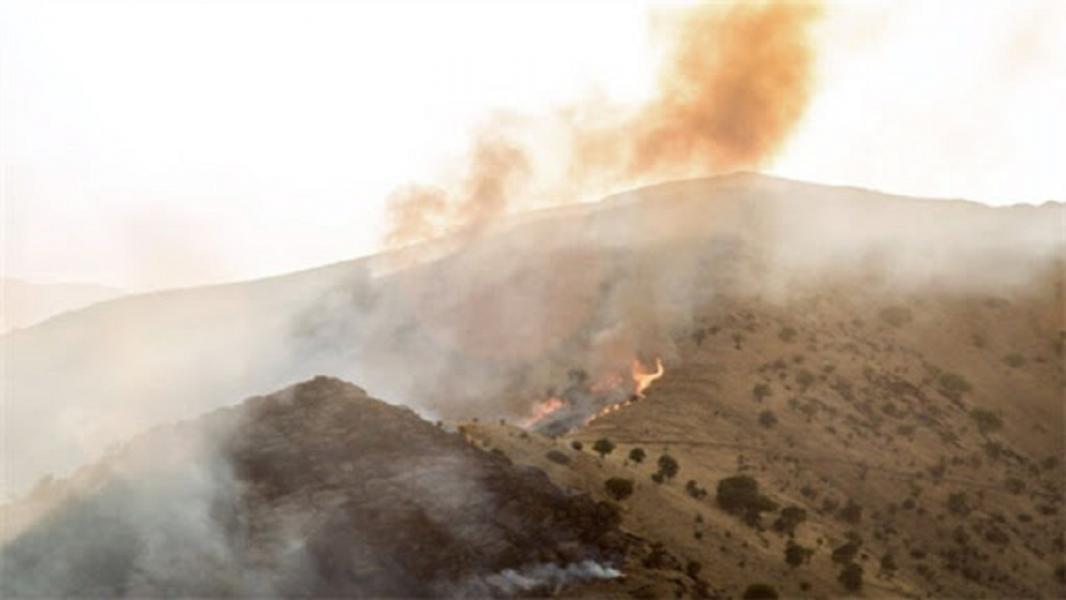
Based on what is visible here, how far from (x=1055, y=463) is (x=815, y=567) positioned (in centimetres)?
3658

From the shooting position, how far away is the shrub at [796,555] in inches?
2327

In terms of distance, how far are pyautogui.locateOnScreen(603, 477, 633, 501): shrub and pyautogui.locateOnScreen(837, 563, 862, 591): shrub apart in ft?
35.7

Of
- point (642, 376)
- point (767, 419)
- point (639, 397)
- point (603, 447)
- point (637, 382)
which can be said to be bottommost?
point (603, 447)

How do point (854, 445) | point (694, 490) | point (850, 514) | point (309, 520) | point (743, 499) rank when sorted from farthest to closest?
point (854, 445)
point (850, 514)
point (743, 499)
point (694, 490)
point (309, 520)

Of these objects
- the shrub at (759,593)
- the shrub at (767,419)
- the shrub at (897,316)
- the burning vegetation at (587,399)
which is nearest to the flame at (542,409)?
the burning vegetation at (587,399)

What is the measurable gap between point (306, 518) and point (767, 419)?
127ft

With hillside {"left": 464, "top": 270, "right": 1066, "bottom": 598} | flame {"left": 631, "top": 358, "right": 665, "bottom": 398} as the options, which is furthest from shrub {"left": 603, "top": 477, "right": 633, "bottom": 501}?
flame {"left": 631, "top": 358, "right": 665, "bottom": 398}

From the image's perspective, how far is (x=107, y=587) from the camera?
49469mm

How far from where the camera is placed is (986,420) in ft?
294

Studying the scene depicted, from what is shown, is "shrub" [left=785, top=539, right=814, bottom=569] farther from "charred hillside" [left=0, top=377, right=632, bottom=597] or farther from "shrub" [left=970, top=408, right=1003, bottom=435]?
"shrub" [left=970, top=408, right=1003, bottom=435]

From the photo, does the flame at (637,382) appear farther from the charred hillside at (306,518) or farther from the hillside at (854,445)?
the charred hillside at (306,518)

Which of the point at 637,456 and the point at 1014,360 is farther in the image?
the point at 1014,360

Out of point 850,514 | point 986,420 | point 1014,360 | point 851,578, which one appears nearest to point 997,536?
point 850,514

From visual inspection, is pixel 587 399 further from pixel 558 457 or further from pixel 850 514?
pixel 558 457
